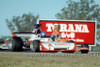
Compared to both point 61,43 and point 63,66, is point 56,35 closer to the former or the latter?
point 61,43

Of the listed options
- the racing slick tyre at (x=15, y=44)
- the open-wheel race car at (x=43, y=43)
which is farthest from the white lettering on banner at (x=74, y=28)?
the racing slick tyre at (x=15, y=44)

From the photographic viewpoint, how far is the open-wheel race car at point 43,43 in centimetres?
1636

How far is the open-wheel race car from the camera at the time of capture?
1636cm

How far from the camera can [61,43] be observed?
1642cm

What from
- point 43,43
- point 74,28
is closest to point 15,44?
point 43,43

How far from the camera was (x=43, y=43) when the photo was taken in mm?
16516

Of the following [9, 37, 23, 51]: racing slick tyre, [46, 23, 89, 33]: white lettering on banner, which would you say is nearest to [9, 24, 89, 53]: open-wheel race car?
[9, 37, 23, 51]: racing slick tyre

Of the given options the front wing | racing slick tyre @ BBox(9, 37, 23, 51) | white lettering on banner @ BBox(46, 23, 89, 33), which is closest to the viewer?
the front wing

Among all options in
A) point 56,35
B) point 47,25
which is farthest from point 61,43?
point 47,25

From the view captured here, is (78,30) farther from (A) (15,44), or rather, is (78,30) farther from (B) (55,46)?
(B) (55,46)

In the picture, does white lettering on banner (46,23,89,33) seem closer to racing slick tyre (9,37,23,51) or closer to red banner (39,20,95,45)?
red banner (39,20,95,45)

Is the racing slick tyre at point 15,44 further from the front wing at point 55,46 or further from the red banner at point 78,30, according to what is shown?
the red banner at point 78,30

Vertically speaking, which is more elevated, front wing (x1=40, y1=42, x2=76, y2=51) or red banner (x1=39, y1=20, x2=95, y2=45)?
front wing (x1=40, y1=42, x2=76, y2=51)

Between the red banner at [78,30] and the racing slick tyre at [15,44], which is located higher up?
the racing slick tyre at [15,44]
